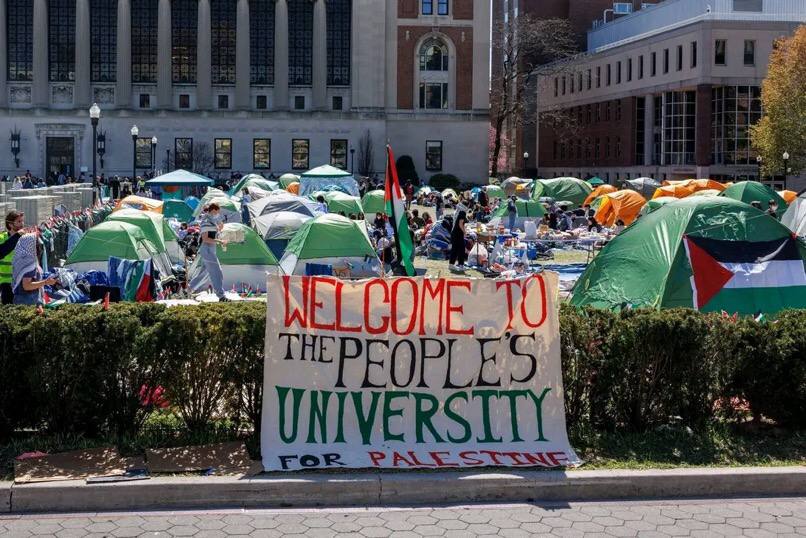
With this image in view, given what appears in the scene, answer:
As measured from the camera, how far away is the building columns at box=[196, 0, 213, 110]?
74.1 m

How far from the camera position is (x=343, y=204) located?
33.8 meters

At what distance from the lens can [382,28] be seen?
7525cm

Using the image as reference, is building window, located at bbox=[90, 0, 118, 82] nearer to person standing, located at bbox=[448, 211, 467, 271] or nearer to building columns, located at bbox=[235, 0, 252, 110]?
building columns, located at bbox=[235, 0, 252, 110]

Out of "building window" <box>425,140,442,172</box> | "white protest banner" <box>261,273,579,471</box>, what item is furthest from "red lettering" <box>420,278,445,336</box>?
"building window" <box>425,140,442,172</box>

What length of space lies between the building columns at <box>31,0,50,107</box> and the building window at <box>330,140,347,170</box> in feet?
72.0

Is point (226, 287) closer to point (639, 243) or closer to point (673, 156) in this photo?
point (639, 243)

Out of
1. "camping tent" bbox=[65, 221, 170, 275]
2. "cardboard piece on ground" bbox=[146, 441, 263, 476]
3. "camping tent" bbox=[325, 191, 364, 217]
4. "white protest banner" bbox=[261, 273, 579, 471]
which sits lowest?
"cardboard piece on ground" bbox=[146, 441, 263, 476]

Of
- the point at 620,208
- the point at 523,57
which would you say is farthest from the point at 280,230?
the point at 523,57

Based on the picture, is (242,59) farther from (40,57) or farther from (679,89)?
(679,89)

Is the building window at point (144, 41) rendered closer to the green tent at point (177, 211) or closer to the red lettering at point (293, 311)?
the green tent at point (177, 211)

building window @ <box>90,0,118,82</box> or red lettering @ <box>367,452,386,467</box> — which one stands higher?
building window @ <box>90,0,118,82</box>

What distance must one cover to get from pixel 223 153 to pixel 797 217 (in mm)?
57348

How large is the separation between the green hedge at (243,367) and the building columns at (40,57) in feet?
233

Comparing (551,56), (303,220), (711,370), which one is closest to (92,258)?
(303,220)
